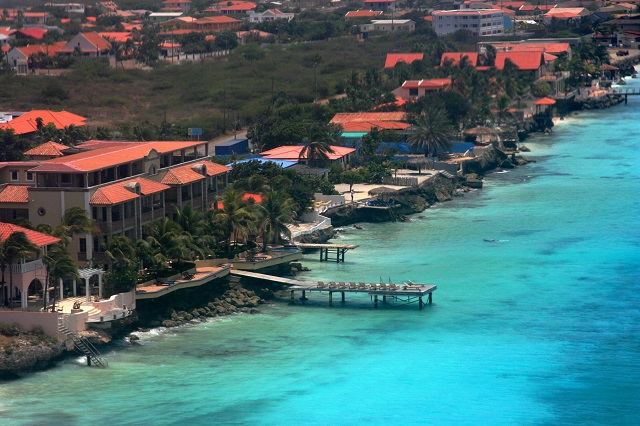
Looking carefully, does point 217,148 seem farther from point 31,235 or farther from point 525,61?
point 525,61

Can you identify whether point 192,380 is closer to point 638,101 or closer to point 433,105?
point 433,105

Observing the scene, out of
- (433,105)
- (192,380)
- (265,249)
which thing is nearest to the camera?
(192,380)

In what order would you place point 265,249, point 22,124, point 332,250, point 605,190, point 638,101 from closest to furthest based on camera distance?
1. point 265,249
2. point 332,250
3. point 22,124
4. point 605,190
5. point 638,101

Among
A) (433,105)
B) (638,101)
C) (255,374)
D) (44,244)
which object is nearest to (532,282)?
(255,374)

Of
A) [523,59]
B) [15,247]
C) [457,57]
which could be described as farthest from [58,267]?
[523,59]

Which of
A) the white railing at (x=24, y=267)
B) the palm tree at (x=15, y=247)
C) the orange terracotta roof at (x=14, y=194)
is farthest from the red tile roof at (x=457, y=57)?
the palm tree at (x=15, y=247)

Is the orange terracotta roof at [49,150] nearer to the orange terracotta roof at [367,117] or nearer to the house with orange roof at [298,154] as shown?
the house with orange roof at [298,154]

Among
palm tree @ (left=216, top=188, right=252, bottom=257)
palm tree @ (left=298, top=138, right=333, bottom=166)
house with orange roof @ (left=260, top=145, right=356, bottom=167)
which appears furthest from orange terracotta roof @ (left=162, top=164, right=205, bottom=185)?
house with orange roof @ (left=260, top=145, right=356, bottom=167)
